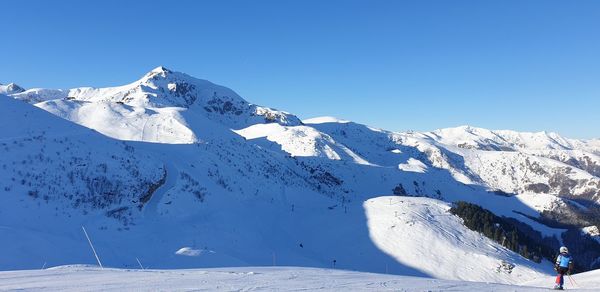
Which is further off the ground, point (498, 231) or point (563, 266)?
point (563, 266)

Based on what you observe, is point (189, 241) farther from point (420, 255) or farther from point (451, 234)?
point (451, 234)

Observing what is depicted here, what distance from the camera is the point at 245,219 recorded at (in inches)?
1405

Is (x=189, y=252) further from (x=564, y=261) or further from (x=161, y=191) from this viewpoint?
(x=564, y=261)

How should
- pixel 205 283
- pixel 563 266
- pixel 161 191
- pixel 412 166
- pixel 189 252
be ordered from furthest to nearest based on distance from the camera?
pixel 412 166
pixel 161 191
pixel 189 252
pixel 563 266
pixel 205 283

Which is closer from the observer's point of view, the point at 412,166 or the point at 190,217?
the point at 190,217

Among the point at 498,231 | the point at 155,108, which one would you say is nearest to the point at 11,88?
the point at 155,108

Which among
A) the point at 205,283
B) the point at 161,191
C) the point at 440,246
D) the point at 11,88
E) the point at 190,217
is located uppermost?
the point at 11,88

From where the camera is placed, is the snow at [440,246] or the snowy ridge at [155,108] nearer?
the snow at [440,246]

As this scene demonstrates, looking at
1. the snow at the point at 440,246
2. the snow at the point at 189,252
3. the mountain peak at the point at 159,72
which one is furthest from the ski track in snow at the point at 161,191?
the mountain peak at the point at 159,72

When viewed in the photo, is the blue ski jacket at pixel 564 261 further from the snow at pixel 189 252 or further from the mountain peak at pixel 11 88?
the mountain peak at pixel 11 88

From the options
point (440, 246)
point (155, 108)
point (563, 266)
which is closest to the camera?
point (563, 266)

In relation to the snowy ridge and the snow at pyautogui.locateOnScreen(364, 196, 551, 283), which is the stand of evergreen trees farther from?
the snowy ridge

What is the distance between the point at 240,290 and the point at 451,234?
28.4m

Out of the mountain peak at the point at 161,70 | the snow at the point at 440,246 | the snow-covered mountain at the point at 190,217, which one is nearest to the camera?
the snow-covered mountain at the point at 190,217
